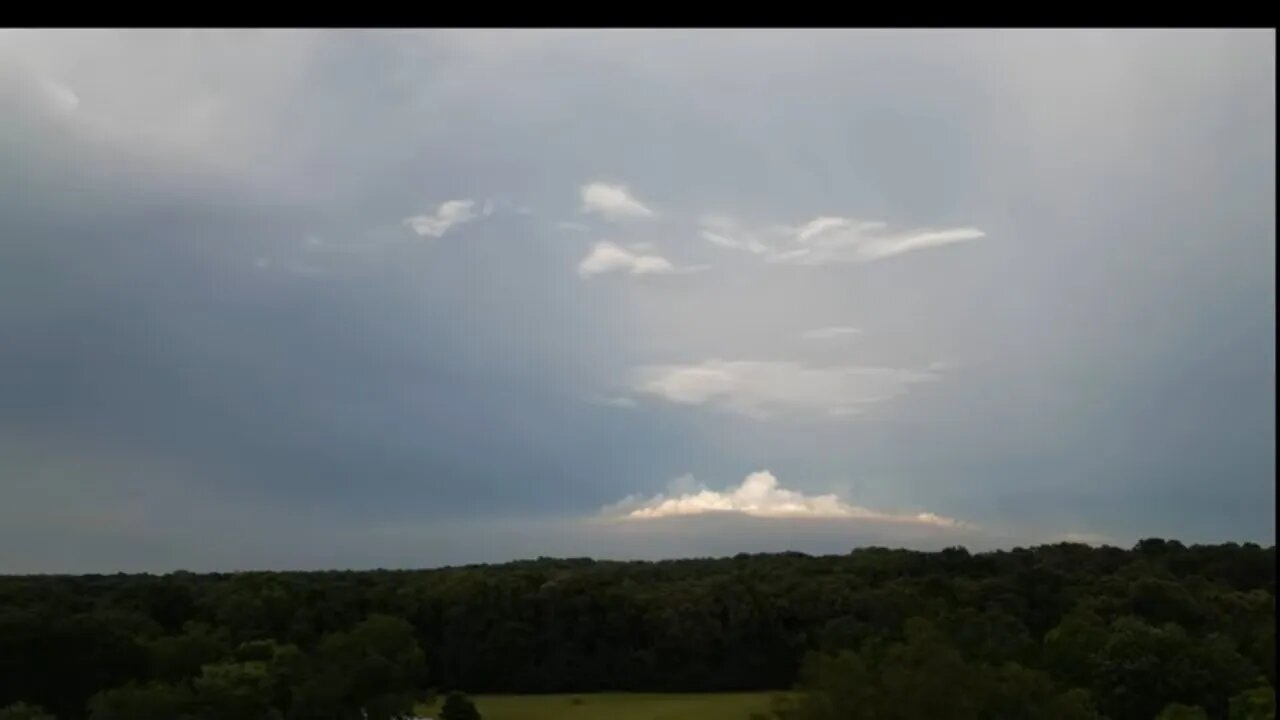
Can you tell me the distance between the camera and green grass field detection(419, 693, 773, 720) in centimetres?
2605

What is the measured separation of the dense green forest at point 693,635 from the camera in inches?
627

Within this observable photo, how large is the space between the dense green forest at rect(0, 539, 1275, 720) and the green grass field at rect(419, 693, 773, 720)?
3.72 feet

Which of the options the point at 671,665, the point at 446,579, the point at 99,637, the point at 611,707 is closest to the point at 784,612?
the point at 671,665

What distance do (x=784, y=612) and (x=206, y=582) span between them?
1734 cm

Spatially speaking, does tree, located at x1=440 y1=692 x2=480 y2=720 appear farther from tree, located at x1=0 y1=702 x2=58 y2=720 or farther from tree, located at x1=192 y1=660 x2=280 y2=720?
tree, located at x1=0 y1=702 x2=58 y2=720

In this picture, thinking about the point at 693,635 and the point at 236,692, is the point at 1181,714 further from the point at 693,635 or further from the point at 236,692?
the point at 693,635

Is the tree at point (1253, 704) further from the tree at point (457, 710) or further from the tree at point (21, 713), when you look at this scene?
the tree at point (21, 713)

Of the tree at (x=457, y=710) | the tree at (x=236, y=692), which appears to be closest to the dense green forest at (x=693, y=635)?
the tree at (x=236, y=692)

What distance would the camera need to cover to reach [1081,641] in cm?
1964

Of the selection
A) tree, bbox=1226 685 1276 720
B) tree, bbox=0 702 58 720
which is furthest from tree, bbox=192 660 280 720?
tree, bbox=1226 685 1276 720

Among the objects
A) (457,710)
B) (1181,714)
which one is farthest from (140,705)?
(1181,714)

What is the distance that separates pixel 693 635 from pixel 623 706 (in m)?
3.47
